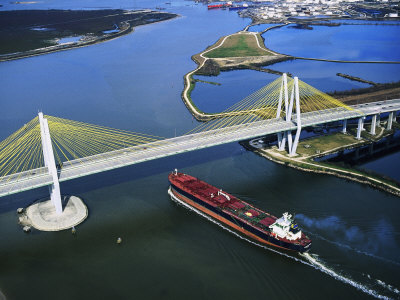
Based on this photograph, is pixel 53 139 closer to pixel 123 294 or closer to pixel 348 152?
pixel 123 294

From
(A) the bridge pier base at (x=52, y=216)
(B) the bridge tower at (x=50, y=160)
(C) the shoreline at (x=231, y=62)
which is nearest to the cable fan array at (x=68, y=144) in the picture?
(A) the bridge pier base at (x=52, y=216)

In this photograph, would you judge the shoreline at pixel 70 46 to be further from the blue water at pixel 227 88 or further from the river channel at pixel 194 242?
the blue water at pixel 227 88

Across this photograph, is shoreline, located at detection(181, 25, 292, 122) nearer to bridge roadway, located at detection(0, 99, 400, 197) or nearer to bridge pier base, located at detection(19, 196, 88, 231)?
Result: bridge roadway, located at detection(0, 99, 400, 197)

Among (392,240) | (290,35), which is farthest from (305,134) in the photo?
(290,35)

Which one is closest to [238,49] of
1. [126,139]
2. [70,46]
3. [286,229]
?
[70,46]

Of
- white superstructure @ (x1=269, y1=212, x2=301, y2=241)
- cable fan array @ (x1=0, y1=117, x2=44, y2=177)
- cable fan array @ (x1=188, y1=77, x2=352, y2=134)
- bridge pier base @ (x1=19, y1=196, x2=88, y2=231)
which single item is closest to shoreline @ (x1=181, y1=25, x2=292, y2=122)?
cable fan array @ (x1=188, y1=77, x2=352, y2=134)

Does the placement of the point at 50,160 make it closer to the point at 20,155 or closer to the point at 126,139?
the point at 20,155

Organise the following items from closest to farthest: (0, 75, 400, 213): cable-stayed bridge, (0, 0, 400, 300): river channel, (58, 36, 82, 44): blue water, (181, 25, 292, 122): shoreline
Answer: (0, 0, 400, 300): river channel
(0, 75, 400, 213): cable-stayed bridge
(181, 25, 292, 122): shoreline
(58, 36, 82, 44): blue water
